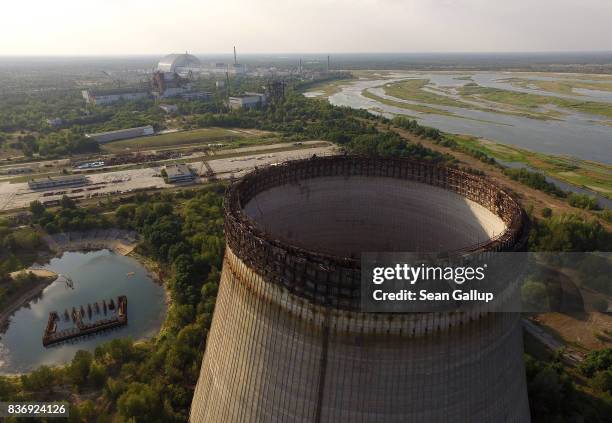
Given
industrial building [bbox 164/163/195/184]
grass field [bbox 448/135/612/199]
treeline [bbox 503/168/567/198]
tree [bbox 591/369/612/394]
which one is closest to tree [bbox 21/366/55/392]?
tree [bbox 591/369/612/394]

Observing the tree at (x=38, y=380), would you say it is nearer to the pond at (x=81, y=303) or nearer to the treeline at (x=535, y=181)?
the pond at (x=81, y=303)

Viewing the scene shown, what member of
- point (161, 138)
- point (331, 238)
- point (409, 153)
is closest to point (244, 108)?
point (161, 138)

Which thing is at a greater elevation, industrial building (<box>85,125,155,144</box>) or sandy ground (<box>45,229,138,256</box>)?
industrial building (<box>85,125,155,144</box>)

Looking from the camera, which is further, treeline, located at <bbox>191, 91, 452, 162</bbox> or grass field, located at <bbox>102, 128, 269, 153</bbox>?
grass field, located at <bbox>102, 128, 269, 153</bbox>

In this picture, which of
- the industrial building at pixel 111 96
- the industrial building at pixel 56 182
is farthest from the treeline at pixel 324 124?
the industrial building at pixel 56 182

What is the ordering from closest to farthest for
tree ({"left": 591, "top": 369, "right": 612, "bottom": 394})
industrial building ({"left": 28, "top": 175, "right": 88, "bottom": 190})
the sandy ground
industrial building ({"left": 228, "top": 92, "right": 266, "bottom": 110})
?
tree ({"left": 591, "top": 369, "right": 612, "bottom": 394}) < the sandy ground < industrial building ({"left": 28, "top": 175, "right": 88, "bottom": 190}) < industrial building ({"left": 228, "top": 92, "right": 266, "bottom": 110})

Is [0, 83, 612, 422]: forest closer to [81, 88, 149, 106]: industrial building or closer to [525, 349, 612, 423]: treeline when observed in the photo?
[525, 349, 612, 423]: treeline
